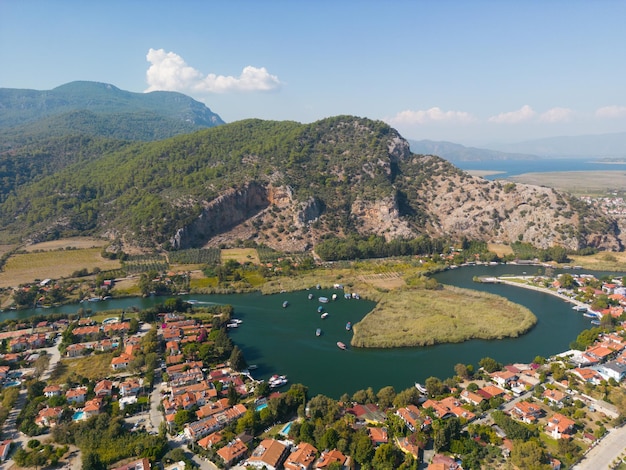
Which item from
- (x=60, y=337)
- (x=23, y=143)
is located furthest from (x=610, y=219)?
(x=23, y=143)

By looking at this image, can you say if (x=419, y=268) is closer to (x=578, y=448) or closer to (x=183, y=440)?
(x=578, y=448)

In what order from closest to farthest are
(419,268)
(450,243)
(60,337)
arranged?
(60,337), (419,268), (450,243)

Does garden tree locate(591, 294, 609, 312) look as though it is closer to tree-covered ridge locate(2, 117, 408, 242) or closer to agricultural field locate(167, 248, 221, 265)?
tree-covered ridge locate(2, 117, 408, 242)

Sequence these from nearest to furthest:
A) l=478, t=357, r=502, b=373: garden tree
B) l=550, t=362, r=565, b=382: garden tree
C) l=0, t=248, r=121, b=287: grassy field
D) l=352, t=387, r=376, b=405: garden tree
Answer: l=352, t=387, r=376, b=405: garden tree
l=550, t=362, r=565, b=382: garden tree
l=478, t=357, r=502, b=373: garden tree
l=0, t=248, r=121, b=287: grassy field

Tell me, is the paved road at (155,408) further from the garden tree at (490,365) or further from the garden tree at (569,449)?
the garden tree at (490,365)

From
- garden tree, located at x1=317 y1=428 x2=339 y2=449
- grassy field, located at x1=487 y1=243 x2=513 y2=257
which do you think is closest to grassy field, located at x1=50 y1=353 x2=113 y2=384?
garden tree, located at x1=317 y1=428 x2=339 y2=449

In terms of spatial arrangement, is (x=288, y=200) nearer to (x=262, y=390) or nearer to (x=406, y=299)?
(x=406, y=299)
